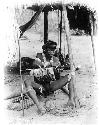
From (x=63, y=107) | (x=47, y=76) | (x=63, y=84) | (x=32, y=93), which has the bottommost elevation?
(x=63, y=107)

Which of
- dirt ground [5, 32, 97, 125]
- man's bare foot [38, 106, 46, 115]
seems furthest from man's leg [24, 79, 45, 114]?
dirt ground [5, 32, 97, 125]

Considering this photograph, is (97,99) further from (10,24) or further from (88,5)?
(10,24)

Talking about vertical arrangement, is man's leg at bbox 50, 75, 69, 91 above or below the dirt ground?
above

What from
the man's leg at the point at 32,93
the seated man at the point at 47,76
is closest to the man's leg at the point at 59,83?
the seated man at the point at 47,76

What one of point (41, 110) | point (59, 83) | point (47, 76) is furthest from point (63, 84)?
point (41, 110)

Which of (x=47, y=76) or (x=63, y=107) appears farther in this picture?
(x=63, y=107)

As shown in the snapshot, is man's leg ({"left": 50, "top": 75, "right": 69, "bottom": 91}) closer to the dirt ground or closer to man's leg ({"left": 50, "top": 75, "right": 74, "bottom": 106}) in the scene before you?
man's leg ({"left": 50, "top": 75, "right": 74, "bottom": 106})

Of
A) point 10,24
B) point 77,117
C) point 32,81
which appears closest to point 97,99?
point 77,117

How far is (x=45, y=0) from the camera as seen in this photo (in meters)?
6.05

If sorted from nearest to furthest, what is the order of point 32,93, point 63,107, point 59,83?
point 32,93
point 59,83
point 63,107

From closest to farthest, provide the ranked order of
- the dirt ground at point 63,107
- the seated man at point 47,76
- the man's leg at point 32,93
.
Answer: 1. the dirt ground at point 63,107
2. the man's leg at point 32,93
3. the seated man at point 47,76

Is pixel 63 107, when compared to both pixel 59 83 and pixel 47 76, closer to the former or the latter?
pixel 59 83

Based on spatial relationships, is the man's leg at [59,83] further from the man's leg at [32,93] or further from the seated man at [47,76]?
the man's leg at [32,93]

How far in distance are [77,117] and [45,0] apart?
7.98 feet
